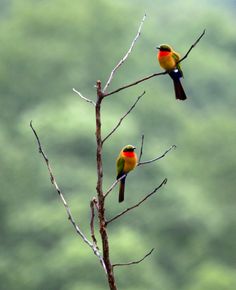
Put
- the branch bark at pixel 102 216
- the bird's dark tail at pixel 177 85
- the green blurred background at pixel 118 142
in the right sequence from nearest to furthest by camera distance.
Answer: the branch bark at pixel 102 216 → the bird's dark tail at pixel 177 85 → the green blurred background at pixel 118 142

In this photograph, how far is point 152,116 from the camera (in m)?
9.04

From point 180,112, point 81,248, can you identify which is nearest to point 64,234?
point 81,248

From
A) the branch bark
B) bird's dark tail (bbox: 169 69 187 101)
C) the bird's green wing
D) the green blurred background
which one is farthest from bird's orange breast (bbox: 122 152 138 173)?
the green blurred background

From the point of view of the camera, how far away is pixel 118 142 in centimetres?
859

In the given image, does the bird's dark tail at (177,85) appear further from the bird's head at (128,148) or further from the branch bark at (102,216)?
the branch bark at (102,216)

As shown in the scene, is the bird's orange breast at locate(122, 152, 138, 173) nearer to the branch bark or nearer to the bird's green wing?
the bird's green wing

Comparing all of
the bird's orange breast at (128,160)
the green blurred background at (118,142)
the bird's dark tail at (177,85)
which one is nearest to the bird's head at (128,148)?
the bird's orange breast at (128,160)

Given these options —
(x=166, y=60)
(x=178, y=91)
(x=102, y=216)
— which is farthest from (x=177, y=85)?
(x=102, y=216)

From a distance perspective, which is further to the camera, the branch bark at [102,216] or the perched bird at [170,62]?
the perched bird at [170,62]

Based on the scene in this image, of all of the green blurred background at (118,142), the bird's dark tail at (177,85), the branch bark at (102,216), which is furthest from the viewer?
the green blurred background at (118,142)

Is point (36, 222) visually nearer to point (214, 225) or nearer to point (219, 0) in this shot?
point (214, 225)

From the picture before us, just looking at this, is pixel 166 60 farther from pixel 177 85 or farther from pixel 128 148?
pixel 128 148

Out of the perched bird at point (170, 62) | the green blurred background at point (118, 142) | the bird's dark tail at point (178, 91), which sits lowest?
the bird's dark tail at point (178, 91)

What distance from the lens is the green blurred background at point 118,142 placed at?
743 cm
